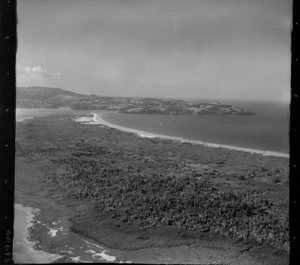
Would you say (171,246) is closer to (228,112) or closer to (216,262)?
(216,262)

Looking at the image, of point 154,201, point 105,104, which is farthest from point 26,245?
point 105,104

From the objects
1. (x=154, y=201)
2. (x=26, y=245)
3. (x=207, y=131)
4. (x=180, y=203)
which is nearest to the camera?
(x=26, y=245)

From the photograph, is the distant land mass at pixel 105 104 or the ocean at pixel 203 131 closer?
the distant land mass at pixel 105 104

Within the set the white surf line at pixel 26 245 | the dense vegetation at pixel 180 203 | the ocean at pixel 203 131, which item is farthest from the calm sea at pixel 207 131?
the white surf line at pixel 26 245

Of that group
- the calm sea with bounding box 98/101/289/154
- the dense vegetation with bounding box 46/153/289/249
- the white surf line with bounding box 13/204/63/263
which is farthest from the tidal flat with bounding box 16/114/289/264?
the calm sea with bounding box 98/101/289/154

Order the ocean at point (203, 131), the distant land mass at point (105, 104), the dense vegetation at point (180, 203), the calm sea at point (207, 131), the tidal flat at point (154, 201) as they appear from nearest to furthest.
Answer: the tidal flat at point (154, 201), the dense vegetation at point (180, 203), the distant land mass at point (105, 104), the ocean at point (203, 131), the calm sea at point (207, 131)

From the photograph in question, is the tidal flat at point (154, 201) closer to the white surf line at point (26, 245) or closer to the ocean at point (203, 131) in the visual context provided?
the white surf line at point (26, 245)

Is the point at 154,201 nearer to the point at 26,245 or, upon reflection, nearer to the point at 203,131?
the point at 26,245
